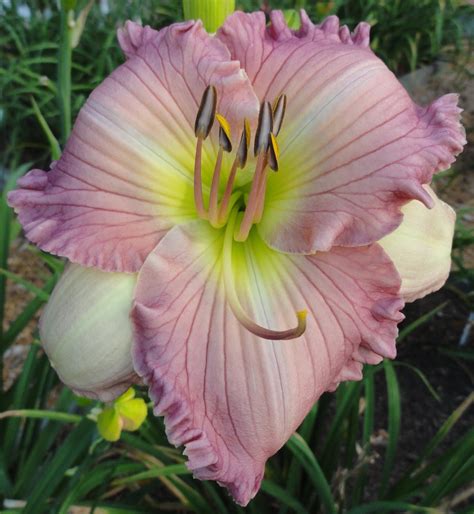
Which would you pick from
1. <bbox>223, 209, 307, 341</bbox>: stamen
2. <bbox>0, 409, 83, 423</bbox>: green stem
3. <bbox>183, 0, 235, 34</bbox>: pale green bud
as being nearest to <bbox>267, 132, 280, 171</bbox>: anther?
<bbox>223, 209, 307, 341</bbox>: stamen

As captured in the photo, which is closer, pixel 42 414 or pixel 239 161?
pixel 239 161

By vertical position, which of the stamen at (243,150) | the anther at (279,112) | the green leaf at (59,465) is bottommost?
the green leaf at (59,465)

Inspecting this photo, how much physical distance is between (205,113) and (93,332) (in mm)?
246

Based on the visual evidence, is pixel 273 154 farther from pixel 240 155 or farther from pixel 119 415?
pixel 119 415

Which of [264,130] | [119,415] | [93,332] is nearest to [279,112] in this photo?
[264,130]

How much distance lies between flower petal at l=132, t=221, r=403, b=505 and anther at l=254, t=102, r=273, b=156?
0.42 ft

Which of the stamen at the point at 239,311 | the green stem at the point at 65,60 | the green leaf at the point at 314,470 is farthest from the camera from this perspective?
the green leaf at the point at 314,470

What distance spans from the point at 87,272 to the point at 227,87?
0.80 feet

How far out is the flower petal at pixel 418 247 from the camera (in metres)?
0.68

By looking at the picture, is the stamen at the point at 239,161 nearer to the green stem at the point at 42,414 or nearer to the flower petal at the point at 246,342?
the flower petal at the point at 246,342

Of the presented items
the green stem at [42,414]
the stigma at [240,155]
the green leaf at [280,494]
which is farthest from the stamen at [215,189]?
the green leaf at [280,494]

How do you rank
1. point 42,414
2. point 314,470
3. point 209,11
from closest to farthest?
1. point 209,11
2. point 42,414
3. point 314,470

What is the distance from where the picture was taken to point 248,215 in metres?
0.65

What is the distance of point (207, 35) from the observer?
2.24 feet
